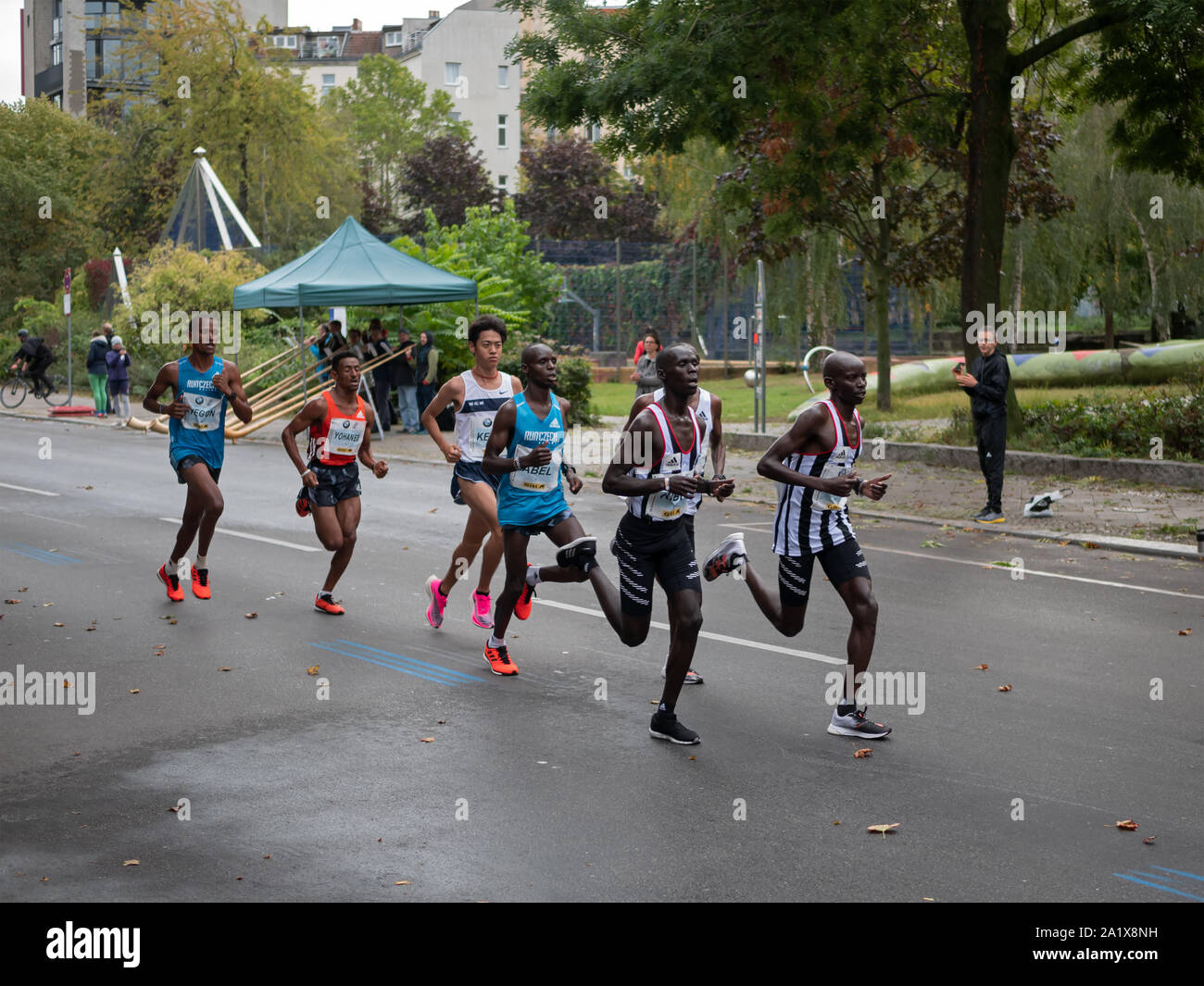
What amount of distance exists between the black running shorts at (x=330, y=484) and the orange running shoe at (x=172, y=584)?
4.67 feet

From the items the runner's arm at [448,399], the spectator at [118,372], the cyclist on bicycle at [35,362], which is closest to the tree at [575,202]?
the cyclist on bicycle at [35,362]

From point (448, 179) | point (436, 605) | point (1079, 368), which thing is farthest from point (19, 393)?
point (448, 179)

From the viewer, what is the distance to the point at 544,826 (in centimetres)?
547

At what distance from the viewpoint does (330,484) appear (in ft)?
31.3

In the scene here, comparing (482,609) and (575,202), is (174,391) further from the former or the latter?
(575,202)

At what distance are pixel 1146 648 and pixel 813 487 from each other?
3.16m

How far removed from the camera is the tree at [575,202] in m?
60.5

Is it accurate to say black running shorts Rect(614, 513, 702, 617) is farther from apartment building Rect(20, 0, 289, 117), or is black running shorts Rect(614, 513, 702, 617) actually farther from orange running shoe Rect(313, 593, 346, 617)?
apartment building Rect(20, 0, 289, 117)

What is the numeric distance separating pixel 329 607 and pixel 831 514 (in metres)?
4.12

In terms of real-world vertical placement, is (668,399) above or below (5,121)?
below

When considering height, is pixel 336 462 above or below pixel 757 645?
above

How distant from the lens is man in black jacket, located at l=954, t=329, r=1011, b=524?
567 inches

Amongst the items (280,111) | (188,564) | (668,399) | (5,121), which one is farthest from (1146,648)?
(5,121)

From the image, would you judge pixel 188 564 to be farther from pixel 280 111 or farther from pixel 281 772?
pixel 280 111
